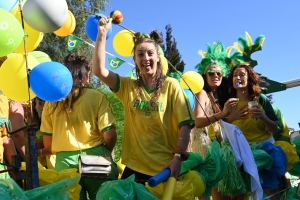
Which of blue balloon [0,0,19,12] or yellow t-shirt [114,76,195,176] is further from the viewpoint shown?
blue balloon [0,0,19,12]

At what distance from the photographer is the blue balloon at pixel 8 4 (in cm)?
298

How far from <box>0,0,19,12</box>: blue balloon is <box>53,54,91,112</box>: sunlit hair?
23.3 inches

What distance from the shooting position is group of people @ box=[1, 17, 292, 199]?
2.70 meters

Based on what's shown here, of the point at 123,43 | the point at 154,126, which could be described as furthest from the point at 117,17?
the point at 123,43

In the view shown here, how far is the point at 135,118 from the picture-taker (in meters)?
2.79

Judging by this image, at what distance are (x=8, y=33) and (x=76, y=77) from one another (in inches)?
30.3

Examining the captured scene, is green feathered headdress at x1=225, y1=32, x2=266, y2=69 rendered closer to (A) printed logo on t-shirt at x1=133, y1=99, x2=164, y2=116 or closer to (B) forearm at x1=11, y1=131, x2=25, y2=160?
(A) printed logo on t-shirt at x1=133, y1=99, x2=164, y2=116

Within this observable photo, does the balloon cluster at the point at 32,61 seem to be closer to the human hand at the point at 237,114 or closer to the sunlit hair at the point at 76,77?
the sunlit hair at the point at 76,77

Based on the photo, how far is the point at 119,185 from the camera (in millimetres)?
2068

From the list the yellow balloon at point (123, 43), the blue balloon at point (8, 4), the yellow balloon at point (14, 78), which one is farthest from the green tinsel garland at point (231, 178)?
the yellow balloon at point (123, 43)

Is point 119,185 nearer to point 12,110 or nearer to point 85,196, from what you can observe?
point 85,196

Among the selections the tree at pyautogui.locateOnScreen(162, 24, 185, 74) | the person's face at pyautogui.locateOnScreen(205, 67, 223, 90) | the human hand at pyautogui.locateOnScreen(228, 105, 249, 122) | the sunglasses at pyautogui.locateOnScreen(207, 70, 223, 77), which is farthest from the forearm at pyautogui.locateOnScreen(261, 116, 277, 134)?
A: the tree at pyautogui.locateOnScreen(162, 24, 185, 74)

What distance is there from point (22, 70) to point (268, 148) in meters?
2.01

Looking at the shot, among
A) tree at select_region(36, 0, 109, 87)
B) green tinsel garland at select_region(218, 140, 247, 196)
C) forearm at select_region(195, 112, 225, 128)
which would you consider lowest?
green tinsel garland at select_region(218, 140, 247, 196)
